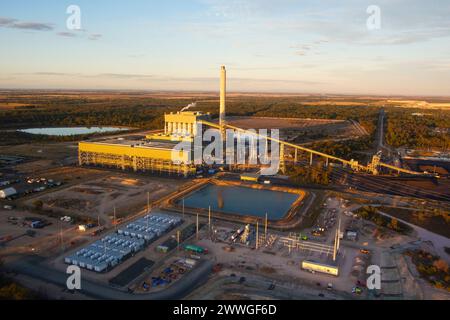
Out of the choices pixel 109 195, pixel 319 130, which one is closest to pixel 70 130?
pixel 109 195

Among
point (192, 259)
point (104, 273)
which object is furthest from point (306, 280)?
point (104, 273)

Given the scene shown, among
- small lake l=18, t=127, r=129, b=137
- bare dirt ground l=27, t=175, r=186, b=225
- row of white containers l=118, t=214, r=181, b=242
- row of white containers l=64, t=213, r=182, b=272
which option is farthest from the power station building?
small lake l=18, t=127, r=129, b=137

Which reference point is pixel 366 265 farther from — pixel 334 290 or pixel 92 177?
pixel 92 177

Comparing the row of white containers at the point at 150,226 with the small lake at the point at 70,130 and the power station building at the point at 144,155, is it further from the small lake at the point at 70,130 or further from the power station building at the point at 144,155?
the small lake at the point at 70,130

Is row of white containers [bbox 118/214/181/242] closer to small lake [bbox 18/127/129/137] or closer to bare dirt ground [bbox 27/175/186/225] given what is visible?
bare dirt ground [bbox 27/175/186/225]

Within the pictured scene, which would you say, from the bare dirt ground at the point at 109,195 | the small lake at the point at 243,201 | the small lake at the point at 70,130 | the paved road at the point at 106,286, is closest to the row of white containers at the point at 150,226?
the bare dirt ground at the point at 109,195

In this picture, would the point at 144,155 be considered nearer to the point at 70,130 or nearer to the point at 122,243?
the point at 122,243
